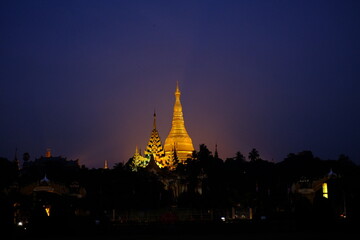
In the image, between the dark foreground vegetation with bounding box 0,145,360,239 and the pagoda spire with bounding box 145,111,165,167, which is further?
the pagoda spire with bounding box 145,111,165,167

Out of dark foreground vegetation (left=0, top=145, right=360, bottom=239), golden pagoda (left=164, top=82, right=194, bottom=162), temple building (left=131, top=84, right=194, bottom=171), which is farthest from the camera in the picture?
golden pagoda (left=164, top=82, right=194, bottom=162)

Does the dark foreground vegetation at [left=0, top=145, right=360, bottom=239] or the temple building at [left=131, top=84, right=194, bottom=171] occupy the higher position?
the temple building at [left=131, top=84, right=194, bottom=171]

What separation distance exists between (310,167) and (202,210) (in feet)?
65.7

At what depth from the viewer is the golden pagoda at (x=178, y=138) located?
427 ft

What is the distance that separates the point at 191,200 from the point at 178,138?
5791cm

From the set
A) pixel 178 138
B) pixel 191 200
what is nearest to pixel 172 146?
pixel 178 138

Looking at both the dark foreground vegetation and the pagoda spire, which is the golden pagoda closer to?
the pagoda spire

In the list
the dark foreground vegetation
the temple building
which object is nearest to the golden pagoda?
the temple building

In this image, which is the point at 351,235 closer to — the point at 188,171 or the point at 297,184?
the point at 297,184

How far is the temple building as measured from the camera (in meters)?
122

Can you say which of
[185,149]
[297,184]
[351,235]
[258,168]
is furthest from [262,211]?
[185,149]

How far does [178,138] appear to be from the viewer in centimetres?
13238

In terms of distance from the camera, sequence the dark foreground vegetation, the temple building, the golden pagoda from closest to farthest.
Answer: the dark foreground vegetation < the temple building < the golden pagoda

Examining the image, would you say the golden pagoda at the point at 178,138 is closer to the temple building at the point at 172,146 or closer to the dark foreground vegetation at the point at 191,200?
the temple building at the point at 172,146
